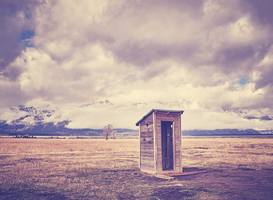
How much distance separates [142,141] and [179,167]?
3.54m

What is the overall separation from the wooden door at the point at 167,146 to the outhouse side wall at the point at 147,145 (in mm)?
1507

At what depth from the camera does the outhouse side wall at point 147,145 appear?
1655 centimetres

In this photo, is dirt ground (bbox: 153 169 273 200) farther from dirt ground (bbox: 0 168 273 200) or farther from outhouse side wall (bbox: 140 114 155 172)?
outhouse side wall (bbox: 140 114 155 172)

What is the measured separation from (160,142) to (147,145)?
127 cm

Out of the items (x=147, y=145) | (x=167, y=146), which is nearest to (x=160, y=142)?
(x=147, y=145)

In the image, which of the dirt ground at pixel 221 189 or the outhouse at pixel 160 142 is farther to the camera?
the outhouse at pixel 160 142

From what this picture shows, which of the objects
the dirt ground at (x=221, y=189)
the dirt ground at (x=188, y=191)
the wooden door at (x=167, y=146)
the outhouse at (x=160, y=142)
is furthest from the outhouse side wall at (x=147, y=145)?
the dirt ground at (x=221, y=189)

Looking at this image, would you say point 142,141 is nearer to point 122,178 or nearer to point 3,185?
point 122,178

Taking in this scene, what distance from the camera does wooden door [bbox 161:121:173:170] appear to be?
1775 centimetres

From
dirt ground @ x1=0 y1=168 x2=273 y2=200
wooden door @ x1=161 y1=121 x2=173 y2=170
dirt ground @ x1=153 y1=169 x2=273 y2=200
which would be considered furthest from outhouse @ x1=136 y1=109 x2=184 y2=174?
dirt ground @ x1=153 y1=169 x2=273 y2=200

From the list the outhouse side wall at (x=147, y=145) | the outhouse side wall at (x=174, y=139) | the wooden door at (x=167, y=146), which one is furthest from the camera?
the wooden door at (x=167, y=146)

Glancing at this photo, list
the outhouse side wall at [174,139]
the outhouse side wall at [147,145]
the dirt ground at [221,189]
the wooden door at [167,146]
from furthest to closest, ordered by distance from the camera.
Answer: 1. the wooden door at [167,146]
2. the outhouse side wall at [147,145]
3. the outhouse side wall at [174,139]
4. the dirt ground at [221,189]

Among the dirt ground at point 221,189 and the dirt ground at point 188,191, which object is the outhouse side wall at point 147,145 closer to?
the dirt ground at point 188,191

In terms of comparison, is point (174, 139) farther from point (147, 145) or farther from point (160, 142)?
point (147, 145)
